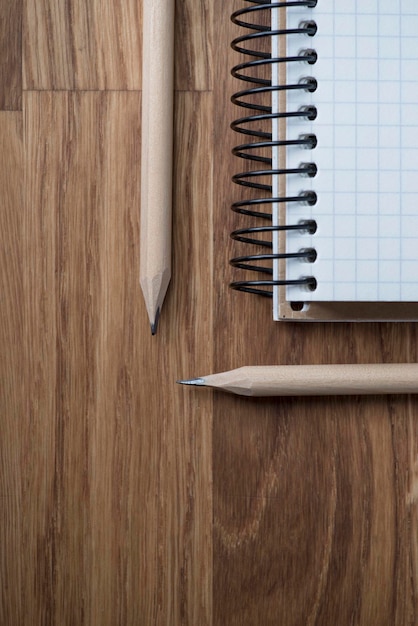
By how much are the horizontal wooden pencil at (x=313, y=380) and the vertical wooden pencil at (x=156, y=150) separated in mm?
61

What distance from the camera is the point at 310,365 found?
394 millimetres

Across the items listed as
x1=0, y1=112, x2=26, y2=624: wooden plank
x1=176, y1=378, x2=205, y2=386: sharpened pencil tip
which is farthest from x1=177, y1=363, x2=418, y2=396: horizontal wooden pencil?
x1=0, y1=112, x2=26, y2=624: wooden plank

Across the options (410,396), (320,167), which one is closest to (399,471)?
(410,396)

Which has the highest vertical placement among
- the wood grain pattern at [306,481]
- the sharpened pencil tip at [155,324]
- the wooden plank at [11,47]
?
the wooden plank at [11,47]

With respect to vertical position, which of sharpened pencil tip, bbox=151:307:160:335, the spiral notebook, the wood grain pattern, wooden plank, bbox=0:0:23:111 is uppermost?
wooden plank, bbox=0:0:23:111

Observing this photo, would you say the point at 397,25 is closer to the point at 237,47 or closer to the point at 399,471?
the point at 237,47

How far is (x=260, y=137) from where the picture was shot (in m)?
0.40

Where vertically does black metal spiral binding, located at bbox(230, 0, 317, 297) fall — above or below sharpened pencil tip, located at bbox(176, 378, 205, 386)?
above

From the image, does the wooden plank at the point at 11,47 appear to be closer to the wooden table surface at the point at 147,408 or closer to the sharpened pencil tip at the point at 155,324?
the wooden table surface at the point at 147,408

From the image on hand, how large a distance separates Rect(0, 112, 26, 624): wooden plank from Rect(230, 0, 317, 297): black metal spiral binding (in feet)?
0.42

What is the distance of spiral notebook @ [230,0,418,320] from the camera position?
374mm

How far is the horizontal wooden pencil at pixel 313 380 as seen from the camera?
0.38 m

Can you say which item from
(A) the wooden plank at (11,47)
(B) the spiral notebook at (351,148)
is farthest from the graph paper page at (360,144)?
(A) the wooden plank at (11,47)

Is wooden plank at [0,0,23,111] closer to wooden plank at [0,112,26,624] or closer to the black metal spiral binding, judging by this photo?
wooden plank at [0,112,26,624]
